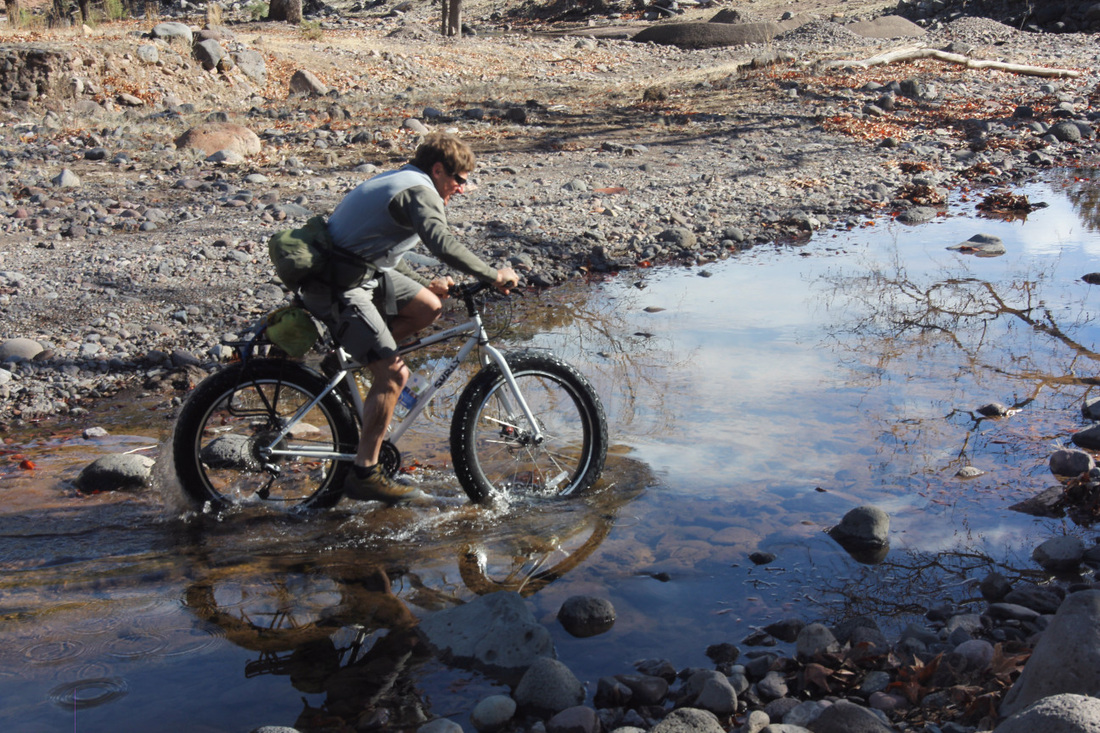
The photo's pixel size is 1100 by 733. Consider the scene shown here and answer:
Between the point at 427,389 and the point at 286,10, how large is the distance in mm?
28623

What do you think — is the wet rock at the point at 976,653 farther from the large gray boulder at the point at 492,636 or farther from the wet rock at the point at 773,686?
the large gray boulder at the point at 492,636

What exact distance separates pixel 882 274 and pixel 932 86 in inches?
486

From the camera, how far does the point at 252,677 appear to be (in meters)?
3.66

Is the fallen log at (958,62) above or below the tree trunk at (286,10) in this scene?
below

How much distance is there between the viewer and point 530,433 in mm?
5117

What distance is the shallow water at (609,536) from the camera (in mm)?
3686

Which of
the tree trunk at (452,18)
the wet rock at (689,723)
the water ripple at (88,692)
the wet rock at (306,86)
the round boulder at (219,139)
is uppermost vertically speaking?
the tree trunk at (452,18)

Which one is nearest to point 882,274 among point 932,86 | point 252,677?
point 252,677

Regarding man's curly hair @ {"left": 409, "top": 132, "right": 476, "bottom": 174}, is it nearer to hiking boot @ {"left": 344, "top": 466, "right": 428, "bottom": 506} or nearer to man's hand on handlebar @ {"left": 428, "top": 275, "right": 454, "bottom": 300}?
man's hand on handlebar @ {"left": 428, "top": 275, "right": 454, "bottom": 300}

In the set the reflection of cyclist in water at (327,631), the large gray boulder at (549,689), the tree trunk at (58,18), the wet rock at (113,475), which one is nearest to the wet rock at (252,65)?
the tree trunk at (58,18)

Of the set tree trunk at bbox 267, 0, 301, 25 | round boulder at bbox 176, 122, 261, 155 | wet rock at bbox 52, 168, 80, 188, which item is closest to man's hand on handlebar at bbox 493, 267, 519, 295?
wet rock at bbox 52, 168, 80, 188

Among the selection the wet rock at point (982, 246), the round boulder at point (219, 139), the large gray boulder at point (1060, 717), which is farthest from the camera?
the round boulder at point (219, 139)

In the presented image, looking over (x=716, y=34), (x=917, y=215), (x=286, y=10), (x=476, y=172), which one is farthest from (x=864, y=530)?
(x=286, y=10)

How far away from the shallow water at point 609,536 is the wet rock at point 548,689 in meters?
0.18
